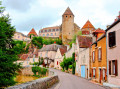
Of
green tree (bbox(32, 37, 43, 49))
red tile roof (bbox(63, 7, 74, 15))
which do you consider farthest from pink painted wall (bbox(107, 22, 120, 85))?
red tile roof (bbox(63, 7, 74, 15))

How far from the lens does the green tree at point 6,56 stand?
14.5 metres

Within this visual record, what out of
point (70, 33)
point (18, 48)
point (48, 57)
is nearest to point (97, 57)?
point (18, 48)

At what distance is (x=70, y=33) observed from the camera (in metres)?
101

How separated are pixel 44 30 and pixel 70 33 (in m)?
39.8

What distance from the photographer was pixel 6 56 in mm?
14766

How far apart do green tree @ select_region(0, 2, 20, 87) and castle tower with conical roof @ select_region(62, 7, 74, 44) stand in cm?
8218

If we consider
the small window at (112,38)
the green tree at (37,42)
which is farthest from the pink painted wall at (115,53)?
the green tree at (37,42)

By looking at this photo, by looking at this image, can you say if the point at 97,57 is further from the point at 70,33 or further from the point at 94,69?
the point at 70,33

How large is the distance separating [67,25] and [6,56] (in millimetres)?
86263

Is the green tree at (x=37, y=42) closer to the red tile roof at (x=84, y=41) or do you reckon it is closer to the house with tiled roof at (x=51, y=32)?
the house with tiled roof at (x=51, y=32)

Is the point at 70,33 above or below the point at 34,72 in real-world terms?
above

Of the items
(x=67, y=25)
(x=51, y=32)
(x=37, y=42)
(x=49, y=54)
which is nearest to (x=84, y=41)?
(x=49, y=54)

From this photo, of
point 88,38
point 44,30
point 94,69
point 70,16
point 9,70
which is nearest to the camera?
point 9,70

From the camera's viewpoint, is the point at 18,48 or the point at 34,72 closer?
the point at 18,48
